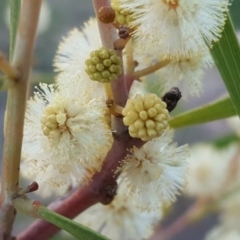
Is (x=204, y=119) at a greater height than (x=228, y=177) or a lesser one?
greater

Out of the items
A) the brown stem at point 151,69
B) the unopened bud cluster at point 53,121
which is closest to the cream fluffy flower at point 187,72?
the brown stem at point 151,69

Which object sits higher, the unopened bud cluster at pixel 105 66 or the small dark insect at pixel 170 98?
the unopened bud cluster at pixel 105 66

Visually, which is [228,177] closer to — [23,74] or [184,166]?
[184,166]

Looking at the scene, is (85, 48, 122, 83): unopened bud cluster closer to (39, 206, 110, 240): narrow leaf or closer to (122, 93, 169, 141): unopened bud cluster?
(122, 93, 169, 141): unopened bud cluster

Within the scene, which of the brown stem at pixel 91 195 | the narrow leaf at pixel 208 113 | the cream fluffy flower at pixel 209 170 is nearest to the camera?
the brown stem at pixel 91 195

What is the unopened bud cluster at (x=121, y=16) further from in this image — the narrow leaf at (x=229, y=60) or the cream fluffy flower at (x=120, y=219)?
the cream fluffy flower at (x=120, y=219)

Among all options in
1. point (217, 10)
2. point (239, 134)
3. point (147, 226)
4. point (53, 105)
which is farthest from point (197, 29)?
point (239, 134)

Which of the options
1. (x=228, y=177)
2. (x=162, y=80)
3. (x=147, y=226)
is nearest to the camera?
(x=162, y=80)
